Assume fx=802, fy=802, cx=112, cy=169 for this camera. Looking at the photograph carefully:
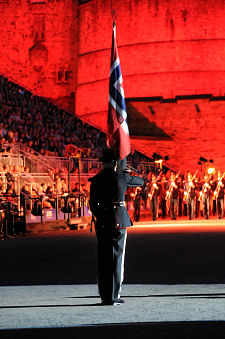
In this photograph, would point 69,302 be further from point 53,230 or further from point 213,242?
point 53,230

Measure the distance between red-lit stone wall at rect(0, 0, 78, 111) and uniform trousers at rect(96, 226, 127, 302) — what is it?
4563cm

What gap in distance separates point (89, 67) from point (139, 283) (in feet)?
143

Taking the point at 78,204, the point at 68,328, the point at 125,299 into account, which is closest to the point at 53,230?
the point at 78,204

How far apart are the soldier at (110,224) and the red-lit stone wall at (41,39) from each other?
45449 millimetres

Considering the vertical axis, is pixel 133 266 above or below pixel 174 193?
below

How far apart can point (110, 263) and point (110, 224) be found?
1.25 ft

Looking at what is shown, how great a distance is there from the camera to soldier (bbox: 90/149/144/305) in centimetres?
760

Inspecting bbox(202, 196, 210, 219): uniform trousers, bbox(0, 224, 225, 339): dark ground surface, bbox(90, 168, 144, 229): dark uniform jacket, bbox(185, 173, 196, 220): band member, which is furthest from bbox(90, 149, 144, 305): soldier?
bbox(202, 196, 210, 219): uniform trousers

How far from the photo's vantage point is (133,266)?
11.1m

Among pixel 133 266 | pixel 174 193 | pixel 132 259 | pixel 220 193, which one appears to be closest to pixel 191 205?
pixel 174 193

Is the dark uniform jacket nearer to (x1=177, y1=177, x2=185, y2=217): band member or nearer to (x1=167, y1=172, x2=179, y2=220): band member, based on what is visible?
(x1=167, y1=172, x2=179, y2=220): band member

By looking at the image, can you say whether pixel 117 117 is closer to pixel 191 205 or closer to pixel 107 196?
pixel 107 196

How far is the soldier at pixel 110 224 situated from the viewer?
299 inches

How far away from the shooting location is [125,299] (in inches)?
309
